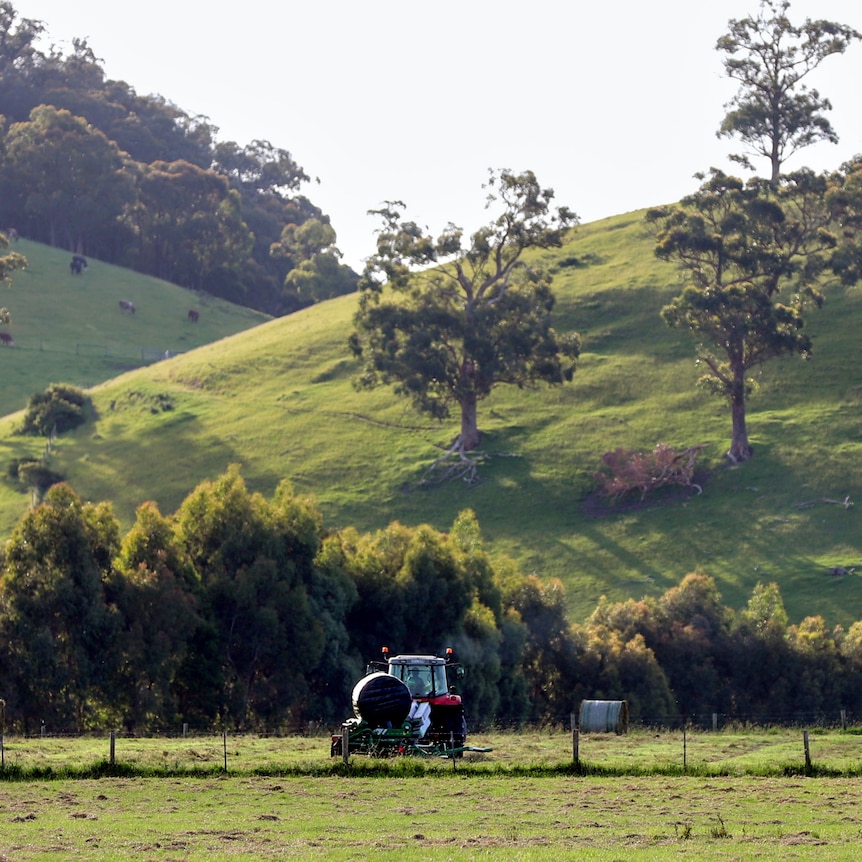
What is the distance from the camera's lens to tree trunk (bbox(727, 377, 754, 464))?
88438mm

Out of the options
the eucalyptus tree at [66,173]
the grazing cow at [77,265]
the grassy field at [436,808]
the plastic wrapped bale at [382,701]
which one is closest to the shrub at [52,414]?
the grassy field at [436,808]

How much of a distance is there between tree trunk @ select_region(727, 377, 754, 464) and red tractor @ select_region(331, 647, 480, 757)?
55780mm

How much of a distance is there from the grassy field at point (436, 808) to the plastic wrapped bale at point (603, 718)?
5.72 metres

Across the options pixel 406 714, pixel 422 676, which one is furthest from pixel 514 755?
pixel 406 714

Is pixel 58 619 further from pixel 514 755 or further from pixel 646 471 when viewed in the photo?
pixel 646 471

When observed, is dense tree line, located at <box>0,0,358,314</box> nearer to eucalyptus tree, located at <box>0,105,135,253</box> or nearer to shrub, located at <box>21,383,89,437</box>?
eucalyptus tree, located at <box>0,105,135,253</box>

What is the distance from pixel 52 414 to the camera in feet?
340

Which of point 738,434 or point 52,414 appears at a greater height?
point 52,414

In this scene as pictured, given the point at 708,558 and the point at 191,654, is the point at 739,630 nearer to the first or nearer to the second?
the point at 708,558

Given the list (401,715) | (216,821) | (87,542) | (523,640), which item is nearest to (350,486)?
(523,640)

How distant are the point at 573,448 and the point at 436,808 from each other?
6805cm

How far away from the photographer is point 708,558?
77.3 metres

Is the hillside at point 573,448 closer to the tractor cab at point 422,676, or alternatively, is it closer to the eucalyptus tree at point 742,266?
the eucalyptus tree at point 742,266

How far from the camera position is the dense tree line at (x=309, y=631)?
52375 millimetres
